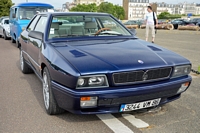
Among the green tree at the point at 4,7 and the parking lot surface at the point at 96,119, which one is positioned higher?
the green tree at the point at 4,7

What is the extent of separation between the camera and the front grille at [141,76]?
2.85 meters

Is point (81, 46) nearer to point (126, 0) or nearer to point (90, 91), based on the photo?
point (90, 91)

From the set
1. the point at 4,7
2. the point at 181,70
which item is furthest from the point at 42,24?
the point at 4,7

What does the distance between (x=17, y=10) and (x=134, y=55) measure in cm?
916

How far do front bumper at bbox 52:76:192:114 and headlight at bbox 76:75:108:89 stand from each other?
53 mm

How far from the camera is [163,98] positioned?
3.23 meters

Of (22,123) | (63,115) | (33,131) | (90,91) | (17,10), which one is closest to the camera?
(90,91)

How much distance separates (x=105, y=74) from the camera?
2.79 meters

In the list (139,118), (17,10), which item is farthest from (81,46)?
(17,10)

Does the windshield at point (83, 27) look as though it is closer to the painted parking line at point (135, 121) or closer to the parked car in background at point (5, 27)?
the painted parking line at point (135, 121)

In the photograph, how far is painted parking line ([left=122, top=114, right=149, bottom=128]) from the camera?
125 inches

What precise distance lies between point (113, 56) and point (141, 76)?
467 mm

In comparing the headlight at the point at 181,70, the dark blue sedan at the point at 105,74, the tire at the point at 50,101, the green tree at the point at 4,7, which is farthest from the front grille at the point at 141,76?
the green tree at the point at 4,7

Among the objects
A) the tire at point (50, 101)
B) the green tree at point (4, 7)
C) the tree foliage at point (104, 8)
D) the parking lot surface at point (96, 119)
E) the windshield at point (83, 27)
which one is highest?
the tree foliage at point (104, 8)
